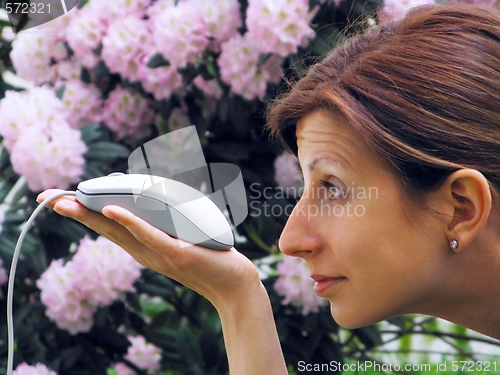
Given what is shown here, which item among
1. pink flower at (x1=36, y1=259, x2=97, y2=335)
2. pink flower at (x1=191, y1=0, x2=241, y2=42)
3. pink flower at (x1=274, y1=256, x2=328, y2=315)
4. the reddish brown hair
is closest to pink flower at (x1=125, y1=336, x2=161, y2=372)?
pink flower at (x1=36, y1=259, x2=97, y2=335)

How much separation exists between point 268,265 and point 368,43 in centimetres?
66

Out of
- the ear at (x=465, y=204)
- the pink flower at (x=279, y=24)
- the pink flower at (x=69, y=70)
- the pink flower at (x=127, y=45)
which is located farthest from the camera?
the pink flower at (x=69, y=70)

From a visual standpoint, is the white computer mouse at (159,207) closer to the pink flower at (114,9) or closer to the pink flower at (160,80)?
the pink flower at (160,80)

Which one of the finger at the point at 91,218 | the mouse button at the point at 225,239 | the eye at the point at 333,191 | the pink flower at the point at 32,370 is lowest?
the pink flower at the point at 32,370

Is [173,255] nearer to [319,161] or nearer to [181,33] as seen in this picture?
[319,161]

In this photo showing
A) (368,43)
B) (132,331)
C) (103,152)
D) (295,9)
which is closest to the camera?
(368,43)

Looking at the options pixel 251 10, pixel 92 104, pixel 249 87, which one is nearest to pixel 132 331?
pixel 92 104

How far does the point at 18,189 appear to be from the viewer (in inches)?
52.2

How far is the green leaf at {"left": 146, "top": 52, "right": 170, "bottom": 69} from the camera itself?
1.23 m

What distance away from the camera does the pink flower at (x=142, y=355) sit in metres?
1.34

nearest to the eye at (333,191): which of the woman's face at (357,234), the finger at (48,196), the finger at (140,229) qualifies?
the woman's face at (357,234)

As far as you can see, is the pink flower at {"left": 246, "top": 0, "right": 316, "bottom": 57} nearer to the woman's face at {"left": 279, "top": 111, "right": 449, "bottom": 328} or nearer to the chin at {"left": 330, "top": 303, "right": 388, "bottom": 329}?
the woman's face at {"left": 279, "top": 111, "right": 449, "bottom": 328}

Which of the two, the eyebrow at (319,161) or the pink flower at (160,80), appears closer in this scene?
the eyebrow at (319,161)

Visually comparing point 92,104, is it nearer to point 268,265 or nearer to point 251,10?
point 251,10
